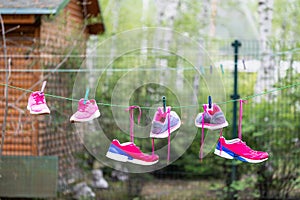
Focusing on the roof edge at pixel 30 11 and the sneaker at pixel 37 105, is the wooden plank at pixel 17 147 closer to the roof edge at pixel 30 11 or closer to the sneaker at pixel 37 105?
the roof edge at pixel 30 11

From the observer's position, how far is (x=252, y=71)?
329 inches

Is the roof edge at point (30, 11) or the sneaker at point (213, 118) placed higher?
the roof edge at point (30, 11)

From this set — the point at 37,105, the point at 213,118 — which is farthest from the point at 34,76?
the point at 213,118

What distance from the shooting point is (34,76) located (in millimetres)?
7723

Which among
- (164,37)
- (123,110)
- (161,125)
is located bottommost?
(123,110)

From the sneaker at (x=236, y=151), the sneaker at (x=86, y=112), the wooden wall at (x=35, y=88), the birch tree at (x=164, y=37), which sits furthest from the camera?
the birch tree at (x=164, y=37)

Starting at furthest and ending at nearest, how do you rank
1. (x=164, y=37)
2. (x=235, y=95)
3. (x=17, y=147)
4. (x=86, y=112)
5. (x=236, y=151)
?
(x=164, y=37)
(x=17, y=147)
(x=235, y=95)
(x=86, y=112)
(x=236, y=151)

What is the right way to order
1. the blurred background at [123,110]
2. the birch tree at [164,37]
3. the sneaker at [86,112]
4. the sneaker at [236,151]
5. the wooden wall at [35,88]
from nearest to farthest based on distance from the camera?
1. the sneaker at [236,151]
2. the sneaker at [86,112]
3. the blurred background at [123,110]
4. the wooden wall at [35,88]
5. the birch tree at [164,37]

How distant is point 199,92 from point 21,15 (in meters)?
2.76

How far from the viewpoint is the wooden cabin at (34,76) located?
7.57 meters

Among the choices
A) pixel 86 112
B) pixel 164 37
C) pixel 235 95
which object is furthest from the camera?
pixel 164 37

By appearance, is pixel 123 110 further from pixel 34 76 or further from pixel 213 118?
pixel 213 118

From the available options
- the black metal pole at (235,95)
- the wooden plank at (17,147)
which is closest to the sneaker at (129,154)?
the black metal pole at (235,95)

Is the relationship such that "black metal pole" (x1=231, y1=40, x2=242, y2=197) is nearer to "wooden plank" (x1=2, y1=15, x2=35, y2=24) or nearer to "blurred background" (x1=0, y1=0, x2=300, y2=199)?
"blurred background" (x1=0, y1=0, x2=300, y2=199)
